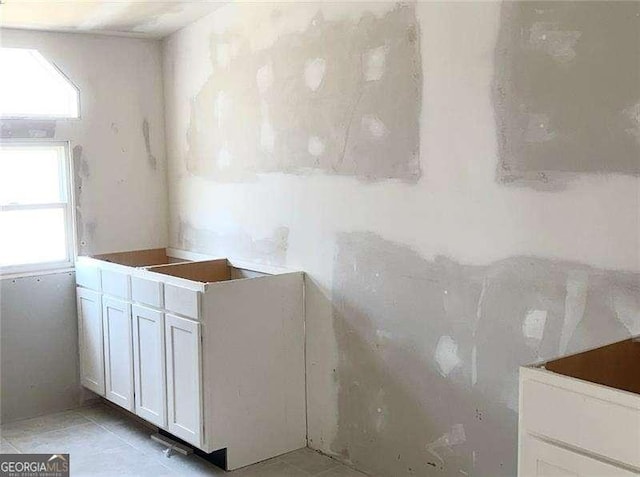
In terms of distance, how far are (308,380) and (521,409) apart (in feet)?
6.36

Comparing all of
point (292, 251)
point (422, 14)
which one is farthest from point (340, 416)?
point (422, 14)

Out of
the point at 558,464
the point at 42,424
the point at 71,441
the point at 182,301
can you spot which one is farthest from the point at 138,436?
the point at 558,464

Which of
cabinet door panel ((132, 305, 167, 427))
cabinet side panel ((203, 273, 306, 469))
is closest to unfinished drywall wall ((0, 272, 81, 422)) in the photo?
cabinet door panel ((132, 305, 167, 427))

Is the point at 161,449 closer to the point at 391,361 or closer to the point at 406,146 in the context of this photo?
the point at 391,361

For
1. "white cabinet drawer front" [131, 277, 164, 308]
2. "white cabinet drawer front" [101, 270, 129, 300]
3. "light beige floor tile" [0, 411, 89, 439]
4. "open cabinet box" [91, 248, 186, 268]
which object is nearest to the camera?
"white cabinet drawer front" [131, 277, 164, 308]

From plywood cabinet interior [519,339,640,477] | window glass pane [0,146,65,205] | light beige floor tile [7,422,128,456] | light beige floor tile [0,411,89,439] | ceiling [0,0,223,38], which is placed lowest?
light beige floor tile [0,411,89,439]

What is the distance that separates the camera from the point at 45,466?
396cm

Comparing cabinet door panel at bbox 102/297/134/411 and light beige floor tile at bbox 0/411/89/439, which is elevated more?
cabinet door panel at bbox 102/297/134/411

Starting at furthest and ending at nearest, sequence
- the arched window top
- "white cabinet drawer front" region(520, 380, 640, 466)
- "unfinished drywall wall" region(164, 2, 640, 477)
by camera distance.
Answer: the arched window top
"unfinished drywall wall" region(164, 2, 640, 477)
"white cabinet drawer front" region(520, 380, 640, 466)

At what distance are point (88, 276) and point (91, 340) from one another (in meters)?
0.40

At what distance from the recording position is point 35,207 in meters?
4.70

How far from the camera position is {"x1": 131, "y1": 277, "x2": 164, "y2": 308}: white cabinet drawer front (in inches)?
158

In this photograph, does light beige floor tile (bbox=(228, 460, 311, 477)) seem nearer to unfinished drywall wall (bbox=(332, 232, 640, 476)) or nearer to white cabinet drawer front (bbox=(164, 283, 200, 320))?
unfinished drywall wall (bbox=(332, 232, 640, 476))

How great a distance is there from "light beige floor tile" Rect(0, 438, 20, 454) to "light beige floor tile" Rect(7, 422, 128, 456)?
22 millimetres
